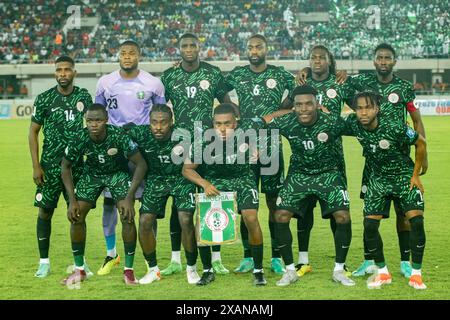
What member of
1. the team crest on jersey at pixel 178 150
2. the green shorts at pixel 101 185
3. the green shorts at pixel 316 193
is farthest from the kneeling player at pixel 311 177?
the green shorts at pixel 101 185

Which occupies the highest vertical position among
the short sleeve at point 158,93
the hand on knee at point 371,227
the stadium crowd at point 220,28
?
the stadium crowd at point 220,28

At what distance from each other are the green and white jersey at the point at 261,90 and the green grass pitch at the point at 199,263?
5.57ft

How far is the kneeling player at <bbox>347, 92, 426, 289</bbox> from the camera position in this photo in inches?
296

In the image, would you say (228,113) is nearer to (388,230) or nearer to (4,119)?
(388,230)

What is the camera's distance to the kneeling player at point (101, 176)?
25.7ft

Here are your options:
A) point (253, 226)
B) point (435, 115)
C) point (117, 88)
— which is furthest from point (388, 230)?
point (435, 115)

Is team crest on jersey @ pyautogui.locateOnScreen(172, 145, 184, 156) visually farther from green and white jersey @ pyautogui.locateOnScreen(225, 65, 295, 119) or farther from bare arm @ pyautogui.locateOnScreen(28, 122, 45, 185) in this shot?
bare arm @ pyautogui.locateOnScreen(28, 122, 45, 185)

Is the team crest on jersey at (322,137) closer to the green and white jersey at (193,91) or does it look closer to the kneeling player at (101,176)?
the green and white jersey at (193,91)

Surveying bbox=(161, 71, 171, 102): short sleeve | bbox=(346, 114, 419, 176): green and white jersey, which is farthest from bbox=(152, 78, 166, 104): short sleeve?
bbox=(346, 114, 419, 176): green and white jersey

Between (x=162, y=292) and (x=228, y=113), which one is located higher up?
(x=228, y=113)

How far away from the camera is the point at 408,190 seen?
7.57m

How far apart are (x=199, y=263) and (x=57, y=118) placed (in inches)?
87.0

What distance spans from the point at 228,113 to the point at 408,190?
6.10 ft

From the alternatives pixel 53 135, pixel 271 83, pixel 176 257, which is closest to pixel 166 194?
pixel 176 257
